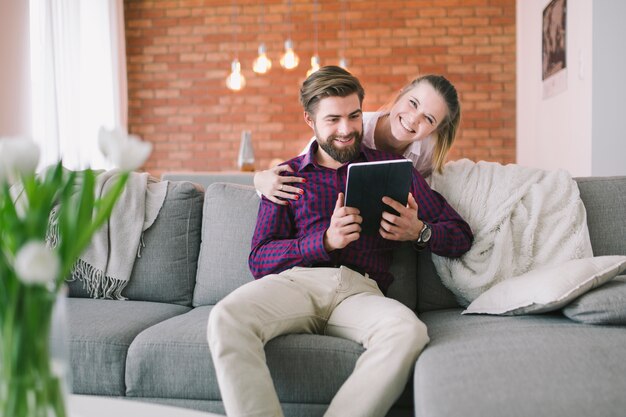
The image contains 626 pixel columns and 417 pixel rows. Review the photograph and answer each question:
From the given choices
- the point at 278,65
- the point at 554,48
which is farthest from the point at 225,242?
the point at 278,65

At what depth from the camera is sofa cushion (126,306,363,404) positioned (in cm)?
157

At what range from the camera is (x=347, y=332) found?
1.67 meters

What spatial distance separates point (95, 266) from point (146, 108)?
3.88m

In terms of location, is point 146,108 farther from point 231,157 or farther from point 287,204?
point 287,204

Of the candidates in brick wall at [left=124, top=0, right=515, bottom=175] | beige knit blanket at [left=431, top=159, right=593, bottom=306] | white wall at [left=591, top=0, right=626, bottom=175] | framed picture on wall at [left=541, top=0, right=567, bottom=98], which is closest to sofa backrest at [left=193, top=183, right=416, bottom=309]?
beige knit blanket at [left=431, top=159, right=593, bottom=306]

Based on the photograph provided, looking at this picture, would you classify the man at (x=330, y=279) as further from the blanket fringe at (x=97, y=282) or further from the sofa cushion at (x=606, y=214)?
the blanket fringe at (x=97, y=282)

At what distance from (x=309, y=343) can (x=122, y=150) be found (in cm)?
96

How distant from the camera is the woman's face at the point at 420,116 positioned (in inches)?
85.7

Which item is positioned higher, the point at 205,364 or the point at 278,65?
the point at 278,65

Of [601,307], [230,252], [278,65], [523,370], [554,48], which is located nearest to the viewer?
[523,370]

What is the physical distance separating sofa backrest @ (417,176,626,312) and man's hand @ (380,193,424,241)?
0.26 m

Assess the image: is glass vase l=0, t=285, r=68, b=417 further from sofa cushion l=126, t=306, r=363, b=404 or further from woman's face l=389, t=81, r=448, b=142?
woman's face l=389, t=81, r=448, b=142

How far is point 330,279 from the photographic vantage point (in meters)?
1.81

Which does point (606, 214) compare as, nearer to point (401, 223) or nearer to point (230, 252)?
point (401, 223)
